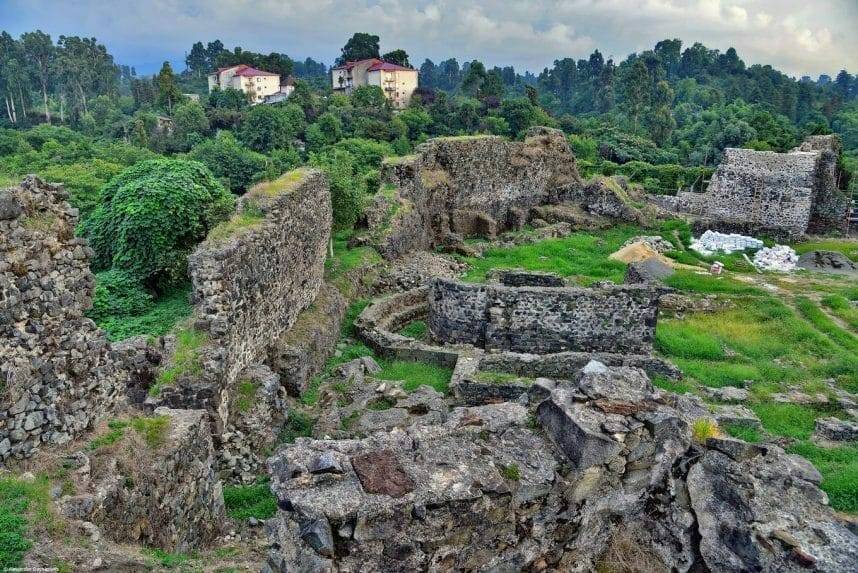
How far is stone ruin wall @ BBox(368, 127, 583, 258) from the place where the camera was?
2353cm

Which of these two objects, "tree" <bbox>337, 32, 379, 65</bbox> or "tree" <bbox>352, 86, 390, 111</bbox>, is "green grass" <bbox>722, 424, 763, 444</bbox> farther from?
Result: "tree" <bbox>337, 32, 379, 65</bbox>

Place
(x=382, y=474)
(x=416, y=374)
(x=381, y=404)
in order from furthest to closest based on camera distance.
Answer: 1. (x=416, y=374)
2. (x=381, y=404)
3. (x=382, y=474)

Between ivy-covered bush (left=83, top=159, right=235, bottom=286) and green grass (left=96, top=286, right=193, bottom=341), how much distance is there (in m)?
0.88

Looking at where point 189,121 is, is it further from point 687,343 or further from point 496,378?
point 496,378

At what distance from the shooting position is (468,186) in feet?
94.9

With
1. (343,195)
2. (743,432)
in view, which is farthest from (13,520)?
(343,195)

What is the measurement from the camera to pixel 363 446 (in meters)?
6.30

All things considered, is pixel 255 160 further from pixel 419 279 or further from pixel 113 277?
pixel 113 277

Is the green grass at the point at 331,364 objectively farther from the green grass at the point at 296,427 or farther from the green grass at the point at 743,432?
the green grass at the point at 743,432

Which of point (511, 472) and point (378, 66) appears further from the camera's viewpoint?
point (378, 66)

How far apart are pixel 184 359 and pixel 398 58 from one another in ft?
329

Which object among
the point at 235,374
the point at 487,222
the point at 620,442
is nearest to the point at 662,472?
the point at 620,442

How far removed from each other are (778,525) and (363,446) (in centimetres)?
409

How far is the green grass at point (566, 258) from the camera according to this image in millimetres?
21312
